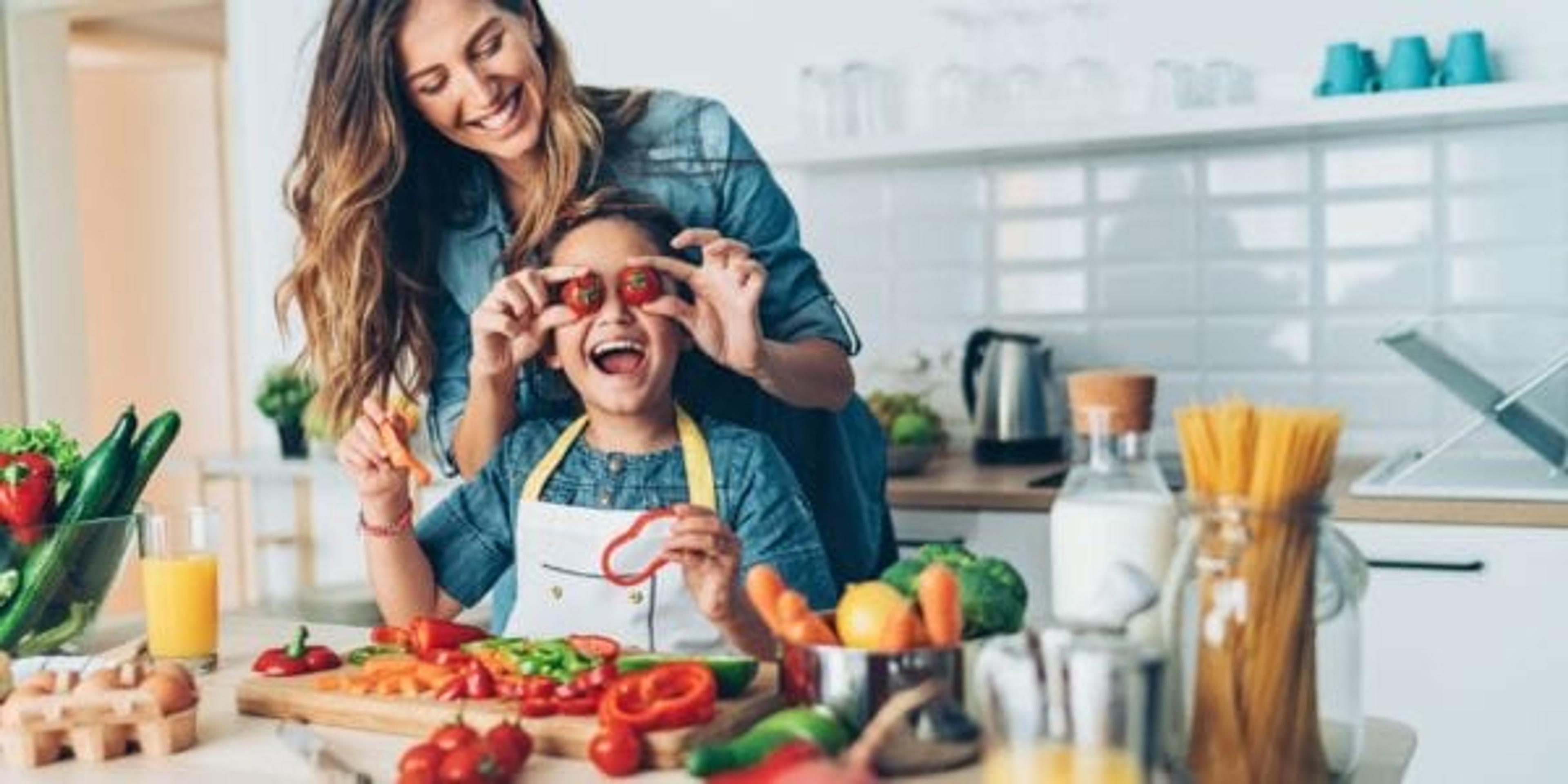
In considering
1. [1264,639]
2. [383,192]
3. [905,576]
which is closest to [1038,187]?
[383,192]

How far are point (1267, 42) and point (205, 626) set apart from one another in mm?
2410

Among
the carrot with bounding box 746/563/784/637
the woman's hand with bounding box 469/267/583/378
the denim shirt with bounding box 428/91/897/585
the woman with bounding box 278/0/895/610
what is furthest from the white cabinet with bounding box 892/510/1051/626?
the carrot with bounding box 746/563/784/637

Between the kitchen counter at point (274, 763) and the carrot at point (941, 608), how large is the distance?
0.41 feet

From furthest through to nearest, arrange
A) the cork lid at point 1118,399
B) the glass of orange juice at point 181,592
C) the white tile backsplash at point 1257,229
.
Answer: the white tile backsplash at point 1257,229 → the glass of orange juice at point 181,592 → the cork lid at point 1118,399

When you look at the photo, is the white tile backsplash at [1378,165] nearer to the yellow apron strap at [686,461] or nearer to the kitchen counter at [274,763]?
the yellow apron strap at [686,461]

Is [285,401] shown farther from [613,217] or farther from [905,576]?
[905,576]

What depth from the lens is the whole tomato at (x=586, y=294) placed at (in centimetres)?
247

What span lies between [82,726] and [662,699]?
596mm

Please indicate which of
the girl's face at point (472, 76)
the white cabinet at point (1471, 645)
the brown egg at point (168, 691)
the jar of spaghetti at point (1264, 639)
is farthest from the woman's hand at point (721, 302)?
the white cabinet at point (1471, 645)

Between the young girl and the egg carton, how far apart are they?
28.8 inches

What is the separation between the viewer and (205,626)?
222cm

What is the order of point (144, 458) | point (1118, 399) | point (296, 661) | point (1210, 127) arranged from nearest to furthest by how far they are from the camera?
point (1118, 399) < point (296, 661) < point (144, 458) < point (1210, 127)

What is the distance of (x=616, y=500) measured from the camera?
2.51 m

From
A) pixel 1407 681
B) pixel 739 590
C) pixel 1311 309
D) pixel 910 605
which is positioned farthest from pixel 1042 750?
pixel 1311 309
